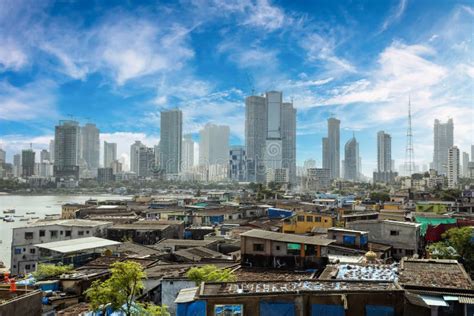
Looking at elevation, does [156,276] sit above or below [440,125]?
below

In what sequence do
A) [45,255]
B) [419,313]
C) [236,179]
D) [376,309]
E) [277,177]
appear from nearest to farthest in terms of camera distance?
[376,309], [419,313], [45,255], [277,177], [236,179]

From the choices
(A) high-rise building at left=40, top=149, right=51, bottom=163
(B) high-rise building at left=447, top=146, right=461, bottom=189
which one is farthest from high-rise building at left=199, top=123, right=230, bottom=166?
(B) high-rise building at left=447, top=146, right=461, bottom=189

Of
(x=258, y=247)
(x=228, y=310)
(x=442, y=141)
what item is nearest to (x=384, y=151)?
(x=442, y=141)

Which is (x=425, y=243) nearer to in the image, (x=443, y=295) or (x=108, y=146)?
(x=443, y=295)

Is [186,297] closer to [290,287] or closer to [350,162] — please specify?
[290,287]

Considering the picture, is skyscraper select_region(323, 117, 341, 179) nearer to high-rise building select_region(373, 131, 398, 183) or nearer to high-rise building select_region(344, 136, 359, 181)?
high-rise building select_region(344, 136, 359, 181)

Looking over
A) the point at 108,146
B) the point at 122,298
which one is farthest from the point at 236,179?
the point at 122,298

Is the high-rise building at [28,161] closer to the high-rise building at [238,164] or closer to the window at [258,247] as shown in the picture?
the high-rise building at [238,164]

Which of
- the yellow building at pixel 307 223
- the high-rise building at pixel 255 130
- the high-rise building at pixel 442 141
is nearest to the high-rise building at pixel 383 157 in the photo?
the high-rise building at pixel 442 141
